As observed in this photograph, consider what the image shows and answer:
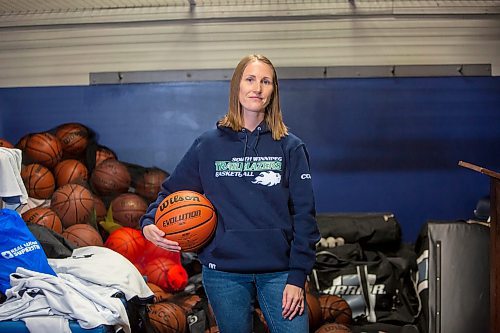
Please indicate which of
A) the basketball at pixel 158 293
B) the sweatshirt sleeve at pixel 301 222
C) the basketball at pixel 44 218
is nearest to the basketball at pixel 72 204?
the basketball at pixel 44 218

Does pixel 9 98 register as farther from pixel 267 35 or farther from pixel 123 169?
pixel 267 35

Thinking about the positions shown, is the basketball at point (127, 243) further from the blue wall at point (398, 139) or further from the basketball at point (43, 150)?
the blue wall at point (398, 139)

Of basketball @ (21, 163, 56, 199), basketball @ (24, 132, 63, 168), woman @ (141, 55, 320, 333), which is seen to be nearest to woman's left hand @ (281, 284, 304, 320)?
woman @ (141, 55, 320, 333)

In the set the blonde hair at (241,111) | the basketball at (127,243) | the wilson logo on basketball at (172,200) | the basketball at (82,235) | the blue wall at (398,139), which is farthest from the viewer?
the blue wall at (398,139)

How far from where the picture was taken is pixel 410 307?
444cm

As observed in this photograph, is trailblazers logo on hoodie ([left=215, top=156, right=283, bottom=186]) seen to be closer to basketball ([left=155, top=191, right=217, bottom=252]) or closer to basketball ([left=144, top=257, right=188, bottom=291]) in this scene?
basketball ([left=155, top=191, right=217, bottom=252])

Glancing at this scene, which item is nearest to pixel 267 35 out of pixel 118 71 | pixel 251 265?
pixel 118 71

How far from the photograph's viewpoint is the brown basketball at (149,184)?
477cm

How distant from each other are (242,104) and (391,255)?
2682 mm

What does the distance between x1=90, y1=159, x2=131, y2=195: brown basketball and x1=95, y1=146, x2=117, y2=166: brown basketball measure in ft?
0.45

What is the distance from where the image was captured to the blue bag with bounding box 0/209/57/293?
294cm

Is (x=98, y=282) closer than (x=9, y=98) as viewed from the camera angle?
Yes

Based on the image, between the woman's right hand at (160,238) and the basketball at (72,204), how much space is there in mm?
1888

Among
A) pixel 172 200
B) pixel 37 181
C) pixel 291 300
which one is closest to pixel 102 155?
pixel 37 181
